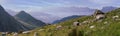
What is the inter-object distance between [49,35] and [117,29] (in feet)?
15.9

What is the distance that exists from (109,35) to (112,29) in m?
1.43

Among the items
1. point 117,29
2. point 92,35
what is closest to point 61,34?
point 92,35

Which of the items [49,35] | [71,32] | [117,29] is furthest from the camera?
[49,35]

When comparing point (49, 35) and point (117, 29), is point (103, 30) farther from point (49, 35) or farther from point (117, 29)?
point (49, 35)

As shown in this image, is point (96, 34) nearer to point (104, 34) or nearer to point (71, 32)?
point (104, 34)

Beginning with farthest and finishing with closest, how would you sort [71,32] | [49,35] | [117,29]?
1. [49,35]
2. [117,29]
3. [71,32]

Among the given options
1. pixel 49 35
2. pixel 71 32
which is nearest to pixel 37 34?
pixel 49 35

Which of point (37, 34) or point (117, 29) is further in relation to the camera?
point (37, 34)

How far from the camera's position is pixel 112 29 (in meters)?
21.7

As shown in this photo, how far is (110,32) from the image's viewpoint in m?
20.8

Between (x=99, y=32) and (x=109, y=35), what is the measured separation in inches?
57.7

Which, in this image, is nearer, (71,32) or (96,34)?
(71,32)

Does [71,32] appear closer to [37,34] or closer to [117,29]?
[117,29]

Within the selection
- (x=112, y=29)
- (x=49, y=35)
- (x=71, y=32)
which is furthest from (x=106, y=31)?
(x=49, y=35)
